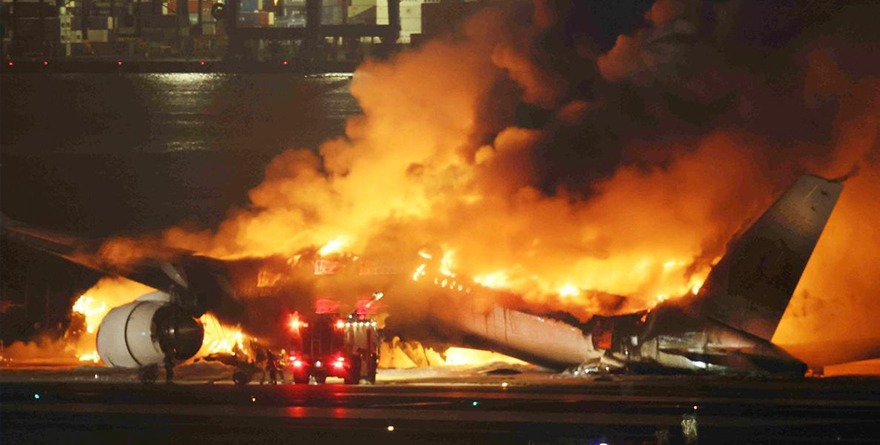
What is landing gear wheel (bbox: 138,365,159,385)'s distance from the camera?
1380 inches

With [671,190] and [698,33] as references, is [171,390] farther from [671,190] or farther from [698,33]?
[698,33]

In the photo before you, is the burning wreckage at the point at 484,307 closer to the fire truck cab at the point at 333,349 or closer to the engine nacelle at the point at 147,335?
the engine nacelle at the point at 147,335

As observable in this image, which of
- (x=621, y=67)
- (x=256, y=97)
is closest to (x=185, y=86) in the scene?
(x=256, y=97)

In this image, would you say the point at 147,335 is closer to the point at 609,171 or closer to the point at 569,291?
the point at 569,291

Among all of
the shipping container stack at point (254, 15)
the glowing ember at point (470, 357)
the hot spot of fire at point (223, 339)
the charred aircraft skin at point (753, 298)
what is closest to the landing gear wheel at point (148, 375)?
the hot spot of fire at point (223, 339)

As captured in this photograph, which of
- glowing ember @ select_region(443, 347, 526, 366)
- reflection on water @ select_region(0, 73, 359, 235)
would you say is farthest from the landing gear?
reflection on water @ select_region(0, 73, 359, 235)

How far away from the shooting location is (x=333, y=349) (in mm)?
34219

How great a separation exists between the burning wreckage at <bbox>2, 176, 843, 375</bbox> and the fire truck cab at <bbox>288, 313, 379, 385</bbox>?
1.73m

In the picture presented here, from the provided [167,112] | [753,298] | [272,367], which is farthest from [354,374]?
[167,112]

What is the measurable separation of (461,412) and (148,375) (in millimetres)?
12188

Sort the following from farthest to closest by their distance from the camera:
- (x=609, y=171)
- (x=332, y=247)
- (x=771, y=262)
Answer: (x=332, y=247) → (x=609, y=171) → (x=771, y=262)

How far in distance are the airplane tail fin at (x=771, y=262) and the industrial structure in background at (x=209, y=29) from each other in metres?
82.8

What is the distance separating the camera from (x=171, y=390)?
33.2 m

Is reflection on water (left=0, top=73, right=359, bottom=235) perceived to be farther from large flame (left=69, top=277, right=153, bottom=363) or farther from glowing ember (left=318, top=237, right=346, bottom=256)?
glowing ember (left=318, top=237, right=346, bottom=256)
